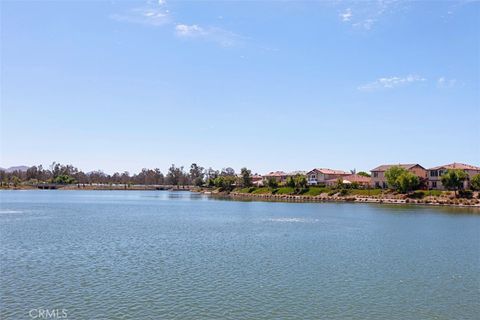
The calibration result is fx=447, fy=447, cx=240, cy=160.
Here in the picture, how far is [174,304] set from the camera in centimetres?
1961

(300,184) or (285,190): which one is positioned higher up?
(300,184)

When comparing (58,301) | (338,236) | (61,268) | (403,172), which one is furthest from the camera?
(403,172)

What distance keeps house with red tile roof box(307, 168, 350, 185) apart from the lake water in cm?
9666

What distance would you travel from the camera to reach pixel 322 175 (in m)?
143

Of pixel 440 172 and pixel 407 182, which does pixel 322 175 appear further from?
pixel 407 182

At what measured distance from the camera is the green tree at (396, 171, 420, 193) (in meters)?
97.8

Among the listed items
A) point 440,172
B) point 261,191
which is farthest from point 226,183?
point 440,172

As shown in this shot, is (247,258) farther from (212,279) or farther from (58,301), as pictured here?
(58,301)

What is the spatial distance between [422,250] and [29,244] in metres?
30.6

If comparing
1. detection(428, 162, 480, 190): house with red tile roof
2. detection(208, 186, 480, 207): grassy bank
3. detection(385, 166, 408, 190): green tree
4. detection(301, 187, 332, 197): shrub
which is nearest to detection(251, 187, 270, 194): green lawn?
detection(208, 186, 480, 207): grassy bank

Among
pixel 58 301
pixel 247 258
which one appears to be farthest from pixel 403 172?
pixel 58 301

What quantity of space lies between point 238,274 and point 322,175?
12017cm

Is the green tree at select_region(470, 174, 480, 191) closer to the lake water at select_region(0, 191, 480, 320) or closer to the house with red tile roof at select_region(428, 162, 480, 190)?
the house with red tile roof at select_region(428, 162, 480, 190)

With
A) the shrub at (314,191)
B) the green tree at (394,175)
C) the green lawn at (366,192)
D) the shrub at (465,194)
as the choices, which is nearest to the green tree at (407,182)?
the green tree at (394,175)
